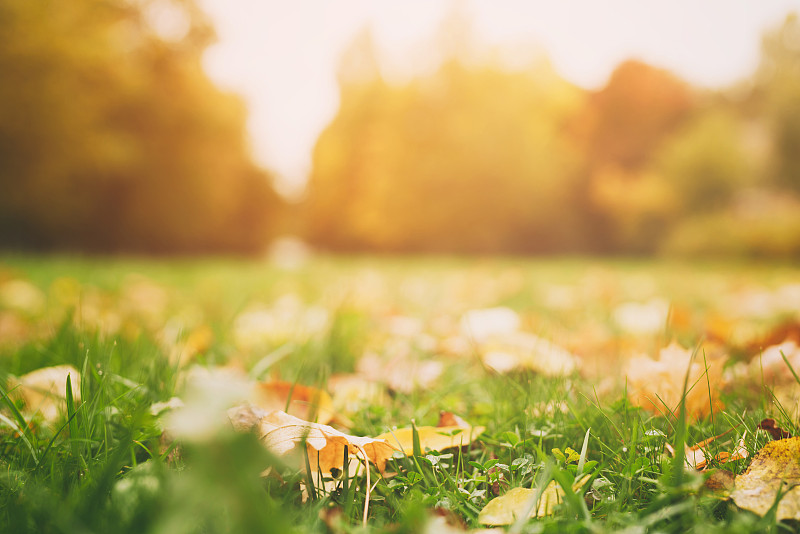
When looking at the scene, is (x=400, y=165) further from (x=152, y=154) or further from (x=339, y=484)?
(x=339, y=484)

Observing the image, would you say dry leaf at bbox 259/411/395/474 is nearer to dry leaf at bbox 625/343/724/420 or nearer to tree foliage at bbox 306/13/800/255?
dry leaf at bbox 625/343/724/420

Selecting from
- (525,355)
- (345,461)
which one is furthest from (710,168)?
(345,461)

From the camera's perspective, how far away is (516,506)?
0.47m

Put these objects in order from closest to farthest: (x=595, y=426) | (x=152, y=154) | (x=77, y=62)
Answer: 1. (x=595, y=426)
2. (x=77, y=62)
3. (x=152, y=154)

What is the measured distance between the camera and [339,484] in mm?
516

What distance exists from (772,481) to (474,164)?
11.9 meters

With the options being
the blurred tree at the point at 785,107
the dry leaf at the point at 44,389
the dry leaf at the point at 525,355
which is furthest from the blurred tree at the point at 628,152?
the dry leaf at the point at 44,389

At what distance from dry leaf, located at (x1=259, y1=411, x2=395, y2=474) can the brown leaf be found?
462mm

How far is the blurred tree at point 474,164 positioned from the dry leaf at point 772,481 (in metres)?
11.7

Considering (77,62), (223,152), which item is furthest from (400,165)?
(77,62)

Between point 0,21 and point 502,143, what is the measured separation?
9.63 m

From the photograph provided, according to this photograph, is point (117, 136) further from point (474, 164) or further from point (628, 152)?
point (628, 152)

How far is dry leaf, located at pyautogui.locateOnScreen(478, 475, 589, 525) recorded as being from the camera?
455mm

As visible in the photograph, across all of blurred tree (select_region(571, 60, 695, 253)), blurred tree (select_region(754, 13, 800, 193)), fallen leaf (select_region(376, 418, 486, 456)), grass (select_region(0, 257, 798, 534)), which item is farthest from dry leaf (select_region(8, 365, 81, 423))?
blurred tree (select_region(754, 13, 800, 193))
